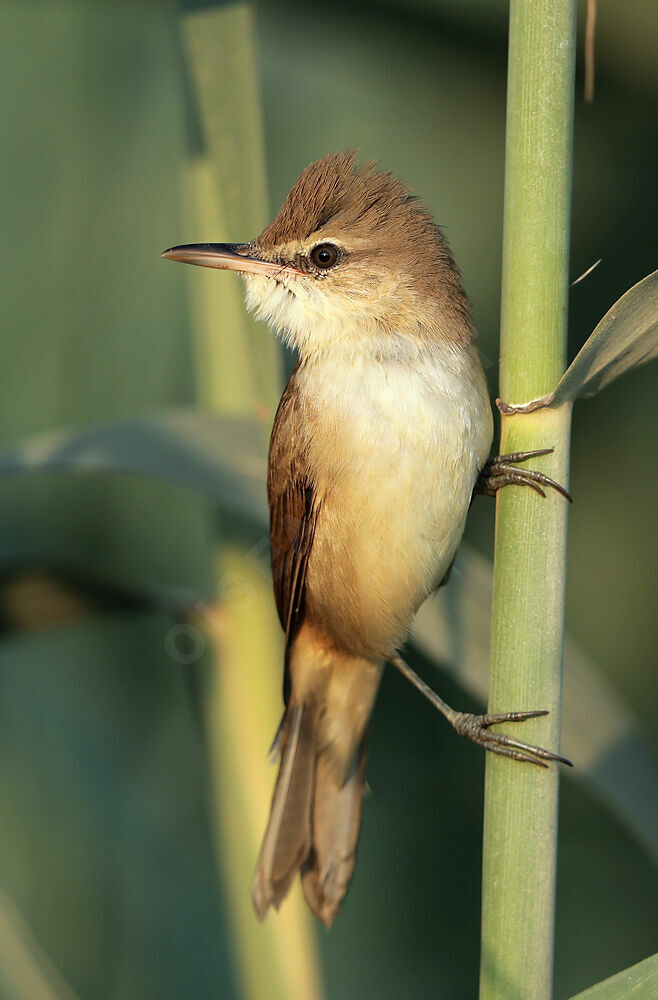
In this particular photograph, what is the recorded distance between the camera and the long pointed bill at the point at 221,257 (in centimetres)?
164

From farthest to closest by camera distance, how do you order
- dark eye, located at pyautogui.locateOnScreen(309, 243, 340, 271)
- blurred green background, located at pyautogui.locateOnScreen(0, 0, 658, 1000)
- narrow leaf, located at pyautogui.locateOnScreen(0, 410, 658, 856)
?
blurred green background, located at pyautogui.locateOnScreen(0, 0, 658, 1000) → dark eye, located at pyautogui.locateOnScreen(309, 243, 340, 271) → narrow leaf, located at pyautogui.locateOnScreen(0, 410, 658, 856)

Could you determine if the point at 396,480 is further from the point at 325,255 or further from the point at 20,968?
the point at 20,968

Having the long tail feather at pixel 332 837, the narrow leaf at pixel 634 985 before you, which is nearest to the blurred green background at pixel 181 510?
the long tail feather at pixel 332 837

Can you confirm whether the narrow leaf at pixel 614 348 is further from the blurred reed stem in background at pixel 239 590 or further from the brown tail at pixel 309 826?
the brown tail at pixel 309 826

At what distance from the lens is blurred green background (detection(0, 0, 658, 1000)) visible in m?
2.48

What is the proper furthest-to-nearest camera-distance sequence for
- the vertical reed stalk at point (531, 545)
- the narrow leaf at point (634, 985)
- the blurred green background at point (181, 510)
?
the blurred green background at point (181, 510)
the vertical reed stalk at point (531, 545)
the narrow leaf at point (634, 985)

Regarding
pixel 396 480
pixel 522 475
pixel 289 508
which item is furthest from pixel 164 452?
pixel 522 475

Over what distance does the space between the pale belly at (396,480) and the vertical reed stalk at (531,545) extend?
44 centimetres

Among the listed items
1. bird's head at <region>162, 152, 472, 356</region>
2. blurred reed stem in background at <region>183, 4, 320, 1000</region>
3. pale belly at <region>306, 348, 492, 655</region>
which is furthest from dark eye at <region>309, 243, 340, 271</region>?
pale belly at <region>306, 348, 492, 655</region>

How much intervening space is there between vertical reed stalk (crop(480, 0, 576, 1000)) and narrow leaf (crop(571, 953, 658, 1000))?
0.37 ft

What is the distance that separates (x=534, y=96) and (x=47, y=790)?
82.9 inches

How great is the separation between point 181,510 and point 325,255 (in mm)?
1148

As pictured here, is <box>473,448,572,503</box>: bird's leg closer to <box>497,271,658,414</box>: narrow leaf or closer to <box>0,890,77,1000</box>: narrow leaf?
<box>497,271,658,414</box>: narrow leaf

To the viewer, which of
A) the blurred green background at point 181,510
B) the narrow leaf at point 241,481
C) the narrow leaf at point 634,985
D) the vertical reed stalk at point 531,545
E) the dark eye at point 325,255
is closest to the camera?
the narrow leaf at point 634,985
